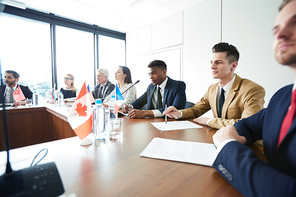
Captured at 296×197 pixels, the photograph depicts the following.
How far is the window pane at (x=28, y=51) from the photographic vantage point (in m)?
3.77

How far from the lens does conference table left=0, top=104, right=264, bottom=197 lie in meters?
0.54

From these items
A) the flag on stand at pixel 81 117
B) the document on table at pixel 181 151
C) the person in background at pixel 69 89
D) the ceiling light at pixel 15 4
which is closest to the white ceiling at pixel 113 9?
the ceiling light at pixel 15 4

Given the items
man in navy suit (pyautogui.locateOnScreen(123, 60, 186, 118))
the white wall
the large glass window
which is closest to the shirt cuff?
man in navy suit (pyautogui.locateOnScreen(123, 60, 186, 118))

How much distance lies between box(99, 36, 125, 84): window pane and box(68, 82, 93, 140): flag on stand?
4.65m

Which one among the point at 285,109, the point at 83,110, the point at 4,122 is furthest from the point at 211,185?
the point at 83,110

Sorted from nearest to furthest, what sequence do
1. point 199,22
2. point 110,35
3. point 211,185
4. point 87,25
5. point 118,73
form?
point 211,185 < point 118,73 < point 199,22 < point 87,25 < point 110,35

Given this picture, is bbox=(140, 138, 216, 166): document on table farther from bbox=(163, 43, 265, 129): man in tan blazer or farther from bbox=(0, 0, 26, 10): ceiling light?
bbox=(0, 0, 26, 10): ceiling light

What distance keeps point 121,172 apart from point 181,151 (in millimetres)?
337

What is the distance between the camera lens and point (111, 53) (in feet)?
18.8

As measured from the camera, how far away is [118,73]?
3.48 m

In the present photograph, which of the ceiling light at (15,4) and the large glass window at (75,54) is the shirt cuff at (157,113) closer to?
the large glass window at (75,54)

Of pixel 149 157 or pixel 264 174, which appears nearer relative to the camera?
pixel 264 174

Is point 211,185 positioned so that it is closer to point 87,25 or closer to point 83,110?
point 83,110

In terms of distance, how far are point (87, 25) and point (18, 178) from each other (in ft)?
17.8
